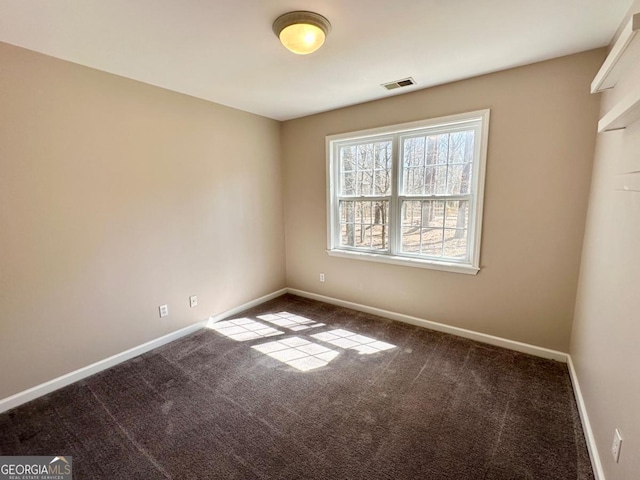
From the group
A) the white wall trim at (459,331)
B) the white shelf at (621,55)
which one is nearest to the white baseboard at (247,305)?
the white wall trim at (459,331)

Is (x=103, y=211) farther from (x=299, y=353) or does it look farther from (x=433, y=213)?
(x=433, y=213)

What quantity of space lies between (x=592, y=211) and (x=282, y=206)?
10.8ft

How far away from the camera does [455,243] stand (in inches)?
115

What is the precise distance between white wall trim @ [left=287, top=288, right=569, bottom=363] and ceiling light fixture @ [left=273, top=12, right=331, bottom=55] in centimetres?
A: 277

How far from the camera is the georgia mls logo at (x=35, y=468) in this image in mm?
1525

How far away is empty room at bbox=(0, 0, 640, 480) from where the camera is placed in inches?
61.8

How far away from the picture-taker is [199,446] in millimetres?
1679

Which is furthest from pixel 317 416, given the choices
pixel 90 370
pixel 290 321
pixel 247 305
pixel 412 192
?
pixel 412 192

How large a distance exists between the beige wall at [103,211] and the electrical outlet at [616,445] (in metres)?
3.31

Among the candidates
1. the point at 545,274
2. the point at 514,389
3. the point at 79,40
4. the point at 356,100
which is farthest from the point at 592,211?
the point at 79,40

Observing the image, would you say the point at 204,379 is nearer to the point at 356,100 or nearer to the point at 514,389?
the point at 514,389

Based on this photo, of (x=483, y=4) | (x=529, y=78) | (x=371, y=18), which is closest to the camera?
(x=483, y=4)

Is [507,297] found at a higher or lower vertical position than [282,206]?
lower

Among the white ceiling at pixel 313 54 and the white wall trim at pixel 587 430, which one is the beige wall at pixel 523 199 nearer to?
the white ceiling at pixel 313 54
